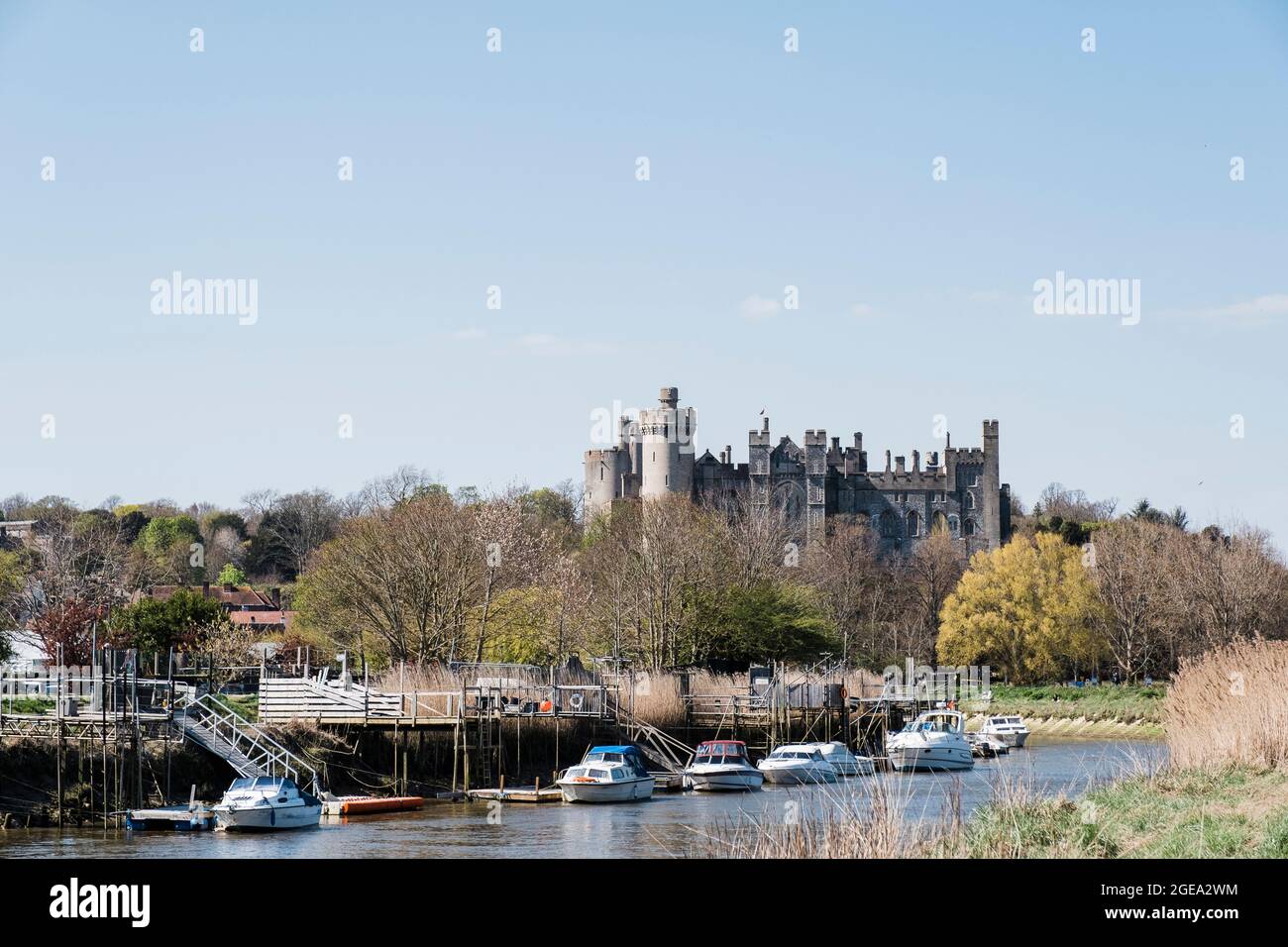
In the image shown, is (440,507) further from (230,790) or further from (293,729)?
(230,790)

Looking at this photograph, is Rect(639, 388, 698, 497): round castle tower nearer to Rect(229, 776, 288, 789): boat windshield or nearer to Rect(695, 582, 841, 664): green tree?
Rect(695, 582, 841, 664): green tree

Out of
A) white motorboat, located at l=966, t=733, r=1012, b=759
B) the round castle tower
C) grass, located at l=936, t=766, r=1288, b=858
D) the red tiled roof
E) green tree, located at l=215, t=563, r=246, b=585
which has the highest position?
the round castle tower

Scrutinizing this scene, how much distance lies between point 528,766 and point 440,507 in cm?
2120

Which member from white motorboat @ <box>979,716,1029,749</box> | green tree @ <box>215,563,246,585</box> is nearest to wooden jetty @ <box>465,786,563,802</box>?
white motorboat @ <box>979,716,1029,749</box>

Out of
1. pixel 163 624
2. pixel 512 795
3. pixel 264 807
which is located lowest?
pixel 512 795

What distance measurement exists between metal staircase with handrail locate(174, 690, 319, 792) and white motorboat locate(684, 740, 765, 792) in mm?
12027

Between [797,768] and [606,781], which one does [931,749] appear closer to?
[797,768]

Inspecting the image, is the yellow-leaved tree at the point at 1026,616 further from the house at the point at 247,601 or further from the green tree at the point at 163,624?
the green tree at the point at 163,624

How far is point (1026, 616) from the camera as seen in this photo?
98000 millimetres

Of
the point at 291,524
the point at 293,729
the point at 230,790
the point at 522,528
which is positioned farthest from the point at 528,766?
the point at 291,524

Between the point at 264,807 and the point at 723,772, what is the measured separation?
17.3 meters

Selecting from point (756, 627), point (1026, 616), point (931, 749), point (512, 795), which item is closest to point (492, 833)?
point (512, 795)

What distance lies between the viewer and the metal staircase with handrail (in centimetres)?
3916

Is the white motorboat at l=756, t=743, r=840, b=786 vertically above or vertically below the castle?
below
